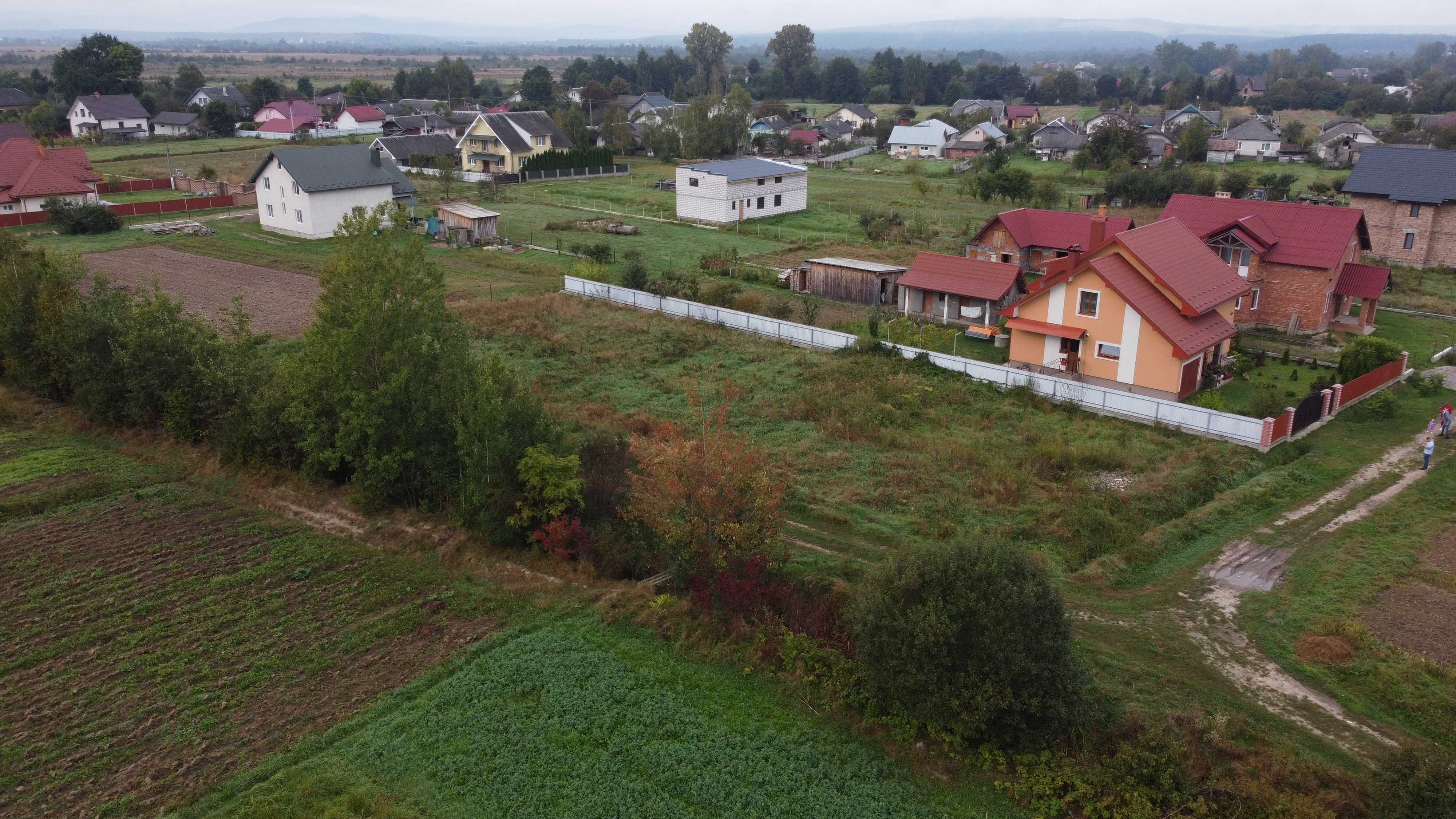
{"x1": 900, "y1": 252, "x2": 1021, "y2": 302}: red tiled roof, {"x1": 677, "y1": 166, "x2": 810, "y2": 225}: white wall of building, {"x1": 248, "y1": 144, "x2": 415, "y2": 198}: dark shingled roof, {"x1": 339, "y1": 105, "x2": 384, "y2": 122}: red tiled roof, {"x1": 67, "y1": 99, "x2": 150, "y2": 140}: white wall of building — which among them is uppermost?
{"x1": 339, "y1": 105, "x2": 384, "y2": 122}: red tiled roof

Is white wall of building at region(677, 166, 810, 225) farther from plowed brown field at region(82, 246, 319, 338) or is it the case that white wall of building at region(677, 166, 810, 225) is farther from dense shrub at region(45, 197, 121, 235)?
dense shrub at region(45, 197, 121, 235)

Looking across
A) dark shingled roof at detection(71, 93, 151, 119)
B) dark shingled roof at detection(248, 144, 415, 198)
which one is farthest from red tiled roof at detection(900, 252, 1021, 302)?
dark shingled roof at detection(71, 93, 151, 119)

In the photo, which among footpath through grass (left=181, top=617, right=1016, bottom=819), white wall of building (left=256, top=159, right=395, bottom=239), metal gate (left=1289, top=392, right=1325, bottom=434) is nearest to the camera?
footpath through grass (left=181, top=617, right=1016, bottom=819)

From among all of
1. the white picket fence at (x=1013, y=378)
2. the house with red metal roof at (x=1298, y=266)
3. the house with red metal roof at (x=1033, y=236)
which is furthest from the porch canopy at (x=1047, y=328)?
the house with red metal roof at (x=1033, y=236)

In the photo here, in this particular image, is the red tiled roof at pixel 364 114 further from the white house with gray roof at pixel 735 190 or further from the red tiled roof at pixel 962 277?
the red tiled roof at pixel 962 277

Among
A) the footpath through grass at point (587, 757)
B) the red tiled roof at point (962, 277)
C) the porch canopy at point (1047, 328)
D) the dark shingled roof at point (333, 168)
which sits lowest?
the footpath through grass at point (587, 757)

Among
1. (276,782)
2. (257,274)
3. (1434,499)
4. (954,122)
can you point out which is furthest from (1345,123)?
(276,782)
